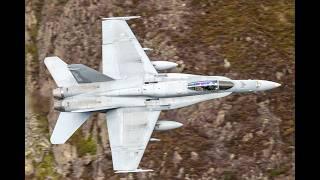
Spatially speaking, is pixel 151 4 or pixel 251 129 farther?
pixel 151 4

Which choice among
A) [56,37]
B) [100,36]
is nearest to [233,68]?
[100,36]

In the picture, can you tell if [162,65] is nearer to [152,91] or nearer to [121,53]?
[152,91]

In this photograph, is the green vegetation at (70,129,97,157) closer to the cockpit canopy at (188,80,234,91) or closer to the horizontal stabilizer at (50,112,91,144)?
the horizontal stabilizer at (50,112,91,144)

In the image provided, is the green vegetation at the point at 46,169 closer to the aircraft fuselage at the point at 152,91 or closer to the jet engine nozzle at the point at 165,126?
the aircraft fuselage at the point at 152,91

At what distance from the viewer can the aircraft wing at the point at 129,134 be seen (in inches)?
871

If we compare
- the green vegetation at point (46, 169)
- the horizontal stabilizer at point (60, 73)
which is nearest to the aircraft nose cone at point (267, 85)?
the horizontal stabilizer at point (60, 73)

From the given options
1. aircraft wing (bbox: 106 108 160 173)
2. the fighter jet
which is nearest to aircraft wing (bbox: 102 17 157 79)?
the fighter jet

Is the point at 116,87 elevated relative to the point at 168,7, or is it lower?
lower

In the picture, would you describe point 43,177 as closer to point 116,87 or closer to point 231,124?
point 116,87

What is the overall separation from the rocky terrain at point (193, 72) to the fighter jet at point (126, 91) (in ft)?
6.30

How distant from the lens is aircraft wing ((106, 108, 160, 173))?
2212cm

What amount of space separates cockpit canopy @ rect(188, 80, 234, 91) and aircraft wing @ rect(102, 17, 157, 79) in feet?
5.48

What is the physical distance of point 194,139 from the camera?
79.7 ft

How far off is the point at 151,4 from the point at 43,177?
27.9ft
